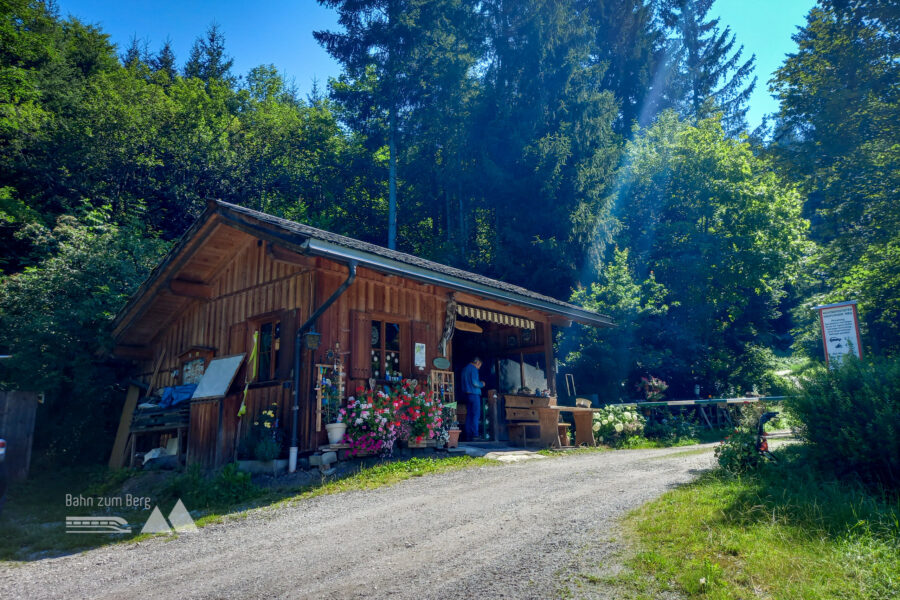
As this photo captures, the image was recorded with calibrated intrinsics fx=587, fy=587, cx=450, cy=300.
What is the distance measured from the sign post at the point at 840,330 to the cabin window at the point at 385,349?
21.9 feet

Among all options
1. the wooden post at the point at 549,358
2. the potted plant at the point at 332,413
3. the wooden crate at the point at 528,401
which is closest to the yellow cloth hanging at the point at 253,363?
the potted plant at the point at 332,413

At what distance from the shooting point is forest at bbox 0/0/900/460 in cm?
1972

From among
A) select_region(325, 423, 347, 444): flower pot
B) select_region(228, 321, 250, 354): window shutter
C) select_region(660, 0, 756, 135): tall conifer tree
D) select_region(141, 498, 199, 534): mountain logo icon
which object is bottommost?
select_region(141, 498, 199, 534): mountain logo icon

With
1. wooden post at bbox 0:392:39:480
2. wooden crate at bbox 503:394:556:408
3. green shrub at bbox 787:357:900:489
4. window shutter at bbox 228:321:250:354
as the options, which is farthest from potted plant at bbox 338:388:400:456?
wooden post at bbox 0:392:39:480

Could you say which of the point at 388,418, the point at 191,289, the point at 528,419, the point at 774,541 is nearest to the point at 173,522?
the point at 388,418

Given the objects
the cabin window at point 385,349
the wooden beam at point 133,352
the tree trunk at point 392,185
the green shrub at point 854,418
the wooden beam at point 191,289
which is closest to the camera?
the green shrub at point 854,418

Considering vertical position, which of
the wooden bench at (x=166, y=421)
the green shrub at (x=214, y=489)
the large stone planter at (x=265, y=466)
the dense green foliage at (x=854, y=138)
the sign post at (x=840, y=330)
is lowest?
the green shrub at (x=214, y=489)

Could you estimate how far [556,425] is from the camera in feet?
38.9

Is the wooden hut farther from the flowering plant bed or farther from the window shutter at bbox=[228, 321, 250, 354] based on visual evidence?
the flowering plant bed

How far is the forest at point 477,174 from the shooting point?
19.7 metres

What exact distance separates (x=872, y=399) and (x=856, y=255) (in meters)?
7.61

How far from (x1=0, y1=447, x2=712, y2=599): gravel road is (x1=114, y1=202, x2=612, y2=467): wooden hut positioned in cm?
310

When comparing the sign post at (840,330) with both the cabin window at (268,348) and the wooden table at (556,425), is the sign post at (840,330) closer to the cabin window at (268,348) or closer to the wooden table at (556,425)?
the wooden table at (556,425)

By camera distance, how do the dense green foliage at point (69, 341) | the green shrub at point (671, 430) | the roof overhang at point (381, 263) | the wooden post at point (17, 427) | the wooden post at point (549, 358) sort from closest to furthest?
1. the roof overhang at point (381, 263)
2. the wooden post at point (17, 427)
3. the dense green foliage at point (69, 341)
4. the green shrub at point (671, 430)
5. the wooden post at point (549, 358)
